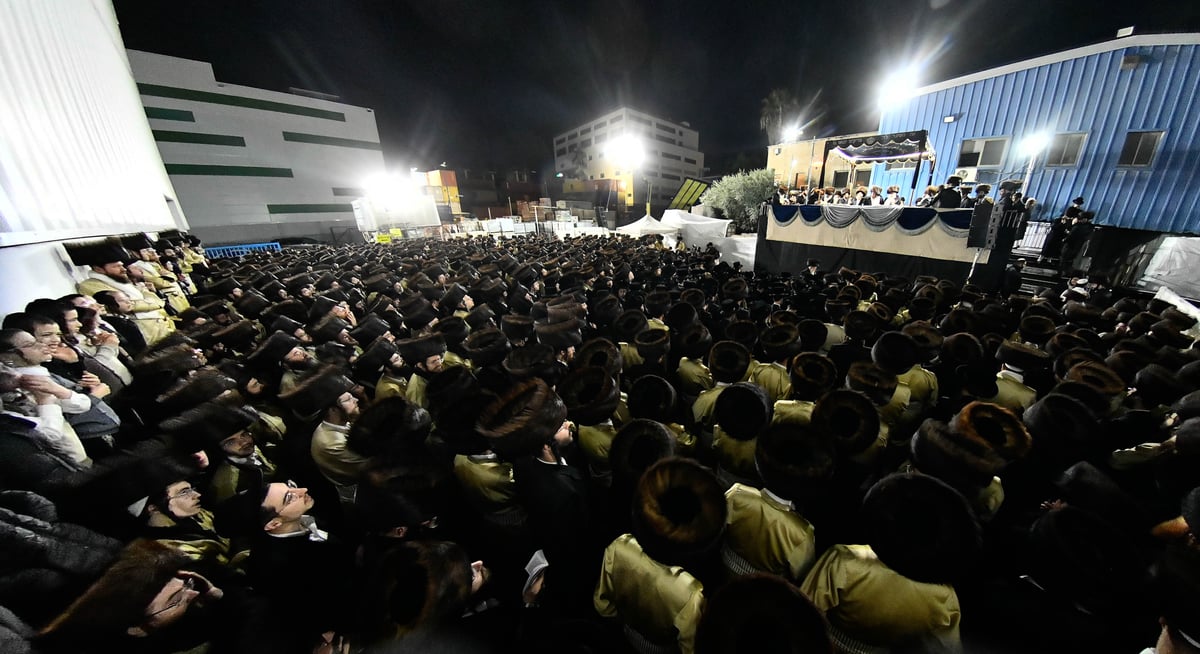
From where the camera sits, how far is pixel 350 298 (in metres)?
9.33

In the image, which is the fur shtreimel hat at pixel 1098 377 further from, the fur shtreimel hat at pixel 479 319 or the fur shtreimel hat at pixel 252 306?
the fur shtreimel hat at pixel 252 306

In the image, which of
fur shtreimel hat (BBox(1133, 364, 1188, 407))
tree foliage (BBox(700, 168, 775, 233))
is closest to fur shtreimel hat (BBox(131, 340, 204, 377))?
fur shtreimel hat (BBox(1133, 364, 1188, 407))

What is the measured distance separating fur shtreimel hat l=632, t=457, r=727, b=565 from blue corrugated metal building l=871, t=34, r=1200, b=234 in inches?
756

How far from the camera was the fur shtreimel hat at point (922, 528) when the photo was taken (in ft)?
6.21

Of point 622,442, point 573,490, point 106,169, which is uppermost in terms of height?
point 106,169

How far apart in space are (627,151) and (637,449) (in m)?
57.7

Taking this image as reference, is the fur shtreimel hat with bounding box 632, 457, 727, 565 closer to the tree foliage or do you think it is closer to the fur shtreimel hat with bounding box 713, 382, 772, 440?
the fur shtreimel hat with bounding box 713, 382, 772, 440

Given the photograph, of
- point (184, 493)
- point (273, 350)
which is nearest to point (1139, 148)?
point (184, 493)

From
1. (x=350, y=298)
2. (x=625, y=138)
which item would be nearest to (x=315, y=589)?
(x=350, y=298)

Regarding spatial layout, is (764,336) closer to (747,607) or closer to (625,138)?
(747,607)

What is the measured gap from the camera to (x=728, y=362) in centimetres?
430

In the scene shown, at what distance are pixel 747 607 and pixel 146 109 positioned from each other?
138 feet

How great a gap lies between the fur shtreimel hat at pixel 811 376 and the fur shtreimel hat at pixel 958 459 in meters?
1.14

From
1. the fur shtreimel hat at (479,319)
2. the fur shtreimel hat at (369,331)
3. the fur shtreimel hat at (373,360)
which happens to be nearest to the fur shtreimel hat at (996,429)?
the fur shtreimel hat at (373,360)
